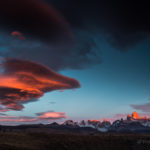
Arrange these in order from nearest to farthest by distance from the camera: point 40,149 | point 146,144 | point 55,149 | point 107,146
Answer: point 40,149 → point 55,149 → point 107,146 → point 146,144

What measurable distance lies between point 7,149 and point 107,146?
2885 inches

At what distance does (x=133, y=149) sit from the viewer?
12188 centimetres

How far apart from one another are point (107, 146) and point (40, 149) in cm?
5231

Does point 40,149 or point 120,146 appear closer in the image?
point 40,149

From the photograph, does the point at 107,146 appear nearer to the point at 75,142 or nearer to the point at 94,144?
the point at 94,144

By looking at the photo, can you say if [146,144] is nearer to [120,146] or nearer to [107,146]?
[120,146]

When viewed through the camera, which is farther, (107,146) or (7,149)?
(107,146)

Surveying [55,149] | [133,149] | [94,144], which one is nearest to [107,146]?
[94,144]

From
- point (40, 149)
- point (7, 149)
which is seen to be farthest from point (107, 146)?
point (7, 149)

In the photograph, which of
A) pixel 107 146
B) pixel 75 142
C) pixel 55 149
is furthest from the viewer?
pixel 107 146

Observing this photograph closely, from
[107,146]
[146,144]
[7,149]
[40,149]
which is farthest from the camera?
[146,144]

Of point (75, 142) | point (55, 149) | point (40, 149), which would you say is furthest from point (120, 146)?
point (40, 149)

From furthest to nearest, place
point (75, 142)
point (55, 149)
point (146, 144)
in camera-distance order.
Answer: point (146, 144)
point (75, 142)
point (55, 149)

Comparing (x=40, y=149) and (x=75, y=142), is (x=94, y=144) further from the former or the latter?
(x=40, y=149)
